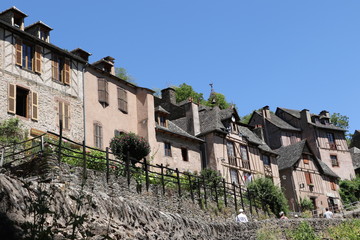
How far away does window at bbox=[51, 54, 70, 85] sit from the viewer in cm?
2397

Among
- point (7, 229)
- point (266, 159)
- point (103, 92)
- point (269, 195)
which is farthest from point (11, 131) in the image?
point (266, 159)

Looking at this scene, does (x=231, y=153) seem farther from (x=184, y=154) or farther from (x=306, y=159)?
(x=306, y=159)

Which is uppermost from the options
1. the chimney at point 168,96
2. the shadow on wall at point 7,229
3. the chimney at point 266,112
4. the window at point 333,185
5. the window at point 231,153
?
the chimney at point 266,112

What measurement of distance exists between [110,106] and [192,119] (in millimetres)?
8224

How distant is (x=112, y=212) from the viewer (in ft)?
29.9

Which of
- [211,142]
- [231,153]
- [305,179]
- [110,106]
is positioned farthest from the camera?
[305,179]

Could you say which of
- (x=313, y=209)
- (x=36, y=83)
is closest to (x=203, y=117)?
(x=313, y=209)

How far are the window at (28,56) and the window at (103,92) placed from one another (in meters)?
3.98

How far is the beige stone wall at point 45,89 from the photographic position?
70.3ft

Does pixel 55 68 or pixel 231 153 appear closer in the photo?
pixel 55 68

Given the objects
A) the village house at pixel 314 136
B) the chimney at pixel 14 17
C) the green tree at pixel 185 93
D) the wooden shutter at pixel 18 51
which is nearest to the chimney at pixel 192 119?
the chimney at pixel 14 17

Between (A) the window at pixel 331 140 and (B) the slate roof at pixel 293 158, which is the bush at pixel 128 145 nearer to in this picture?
(B) the slate roof at pixel 293 158

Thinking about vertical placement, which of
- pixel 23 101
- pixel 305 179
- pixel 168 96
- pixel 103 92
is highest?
pixel 168 96

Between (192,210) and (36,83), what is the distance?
9.49 metres
